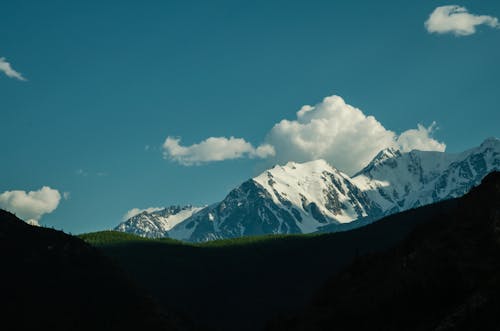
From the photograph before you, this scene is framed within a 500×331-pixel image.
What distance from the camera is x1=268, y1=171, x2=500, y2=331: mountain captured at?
107312mm

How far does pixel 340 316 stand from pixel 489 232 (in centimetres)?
3248

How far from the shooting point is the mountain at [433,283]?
352 ft

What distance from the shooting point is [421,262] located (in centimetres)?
13875

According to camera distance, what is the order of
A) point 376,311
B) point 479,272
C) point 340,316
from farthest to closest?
1. point 340,316
2. point 376,311
3. point 479,272

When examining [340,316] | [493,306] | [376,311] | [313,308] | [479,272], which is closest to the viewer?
[493,306]

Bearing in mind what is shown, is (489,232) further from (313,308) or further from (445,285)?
(313,308)

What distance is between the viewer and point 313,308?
158m

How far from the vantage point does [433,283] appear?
127m

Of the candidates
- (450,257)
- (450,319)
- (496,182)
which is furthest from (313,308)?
(450,319)

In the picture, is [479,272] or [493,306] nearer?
[493,306]

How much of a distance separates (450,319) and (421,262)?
3554cm

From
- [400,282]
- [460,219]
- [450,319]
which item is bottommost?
[450,319]

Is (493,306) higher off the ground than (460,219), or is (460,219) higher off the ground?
(460,219)

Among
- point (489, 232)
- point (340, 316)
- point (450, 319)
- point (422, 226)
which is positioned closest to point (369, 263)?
point (422, 226)
